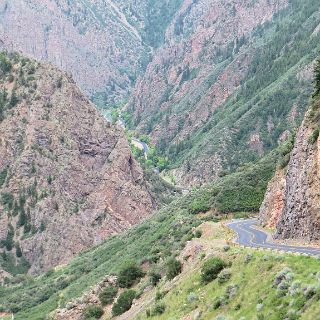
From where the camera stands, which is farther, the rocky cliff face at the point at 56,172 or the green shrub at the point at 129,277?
the rocky cliff face at the point at 56,172

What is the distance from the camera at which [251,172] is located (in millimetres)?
84250

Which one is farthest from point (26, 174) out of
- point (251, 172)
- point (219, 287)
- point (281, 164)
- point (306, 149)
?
point (219, 287)

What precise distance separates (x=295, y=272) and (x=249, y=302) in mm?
2401

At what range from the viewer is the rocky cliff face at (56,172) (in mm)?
115562

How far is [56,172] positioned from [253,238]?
243 feet

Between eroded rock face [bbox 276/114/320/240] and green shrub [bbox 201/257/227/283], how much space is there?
23.3 ft

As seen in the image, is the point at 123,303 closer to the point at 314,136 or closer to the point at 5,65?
the point at 314,136

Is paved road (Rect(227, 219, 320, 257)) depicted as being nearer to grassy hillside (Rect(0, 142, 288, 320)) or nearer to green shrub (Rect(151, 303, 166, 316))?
grassy hillside (Rect(0, 142, 288, 320))

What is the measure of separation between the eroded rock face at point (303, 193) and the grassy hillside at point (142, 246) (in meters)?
13.5

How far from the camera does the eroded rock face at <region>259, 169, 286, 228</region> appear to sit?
6222 centimetres

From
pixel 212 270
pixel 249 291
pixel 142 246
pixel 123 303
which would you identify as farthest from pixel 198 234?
pixel 249 291

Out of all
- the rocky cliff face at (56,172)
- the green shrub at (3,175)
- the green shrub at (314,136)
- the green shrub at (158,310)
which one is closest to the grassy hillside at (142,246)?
the green shrub at (314,136)

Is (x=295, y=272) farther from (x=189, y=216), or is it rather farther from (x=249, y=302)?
(x=189, y=216)

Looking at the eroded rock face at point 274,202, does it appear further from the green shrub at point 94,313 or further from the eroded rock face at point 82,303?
the green shrub at point 94,313
